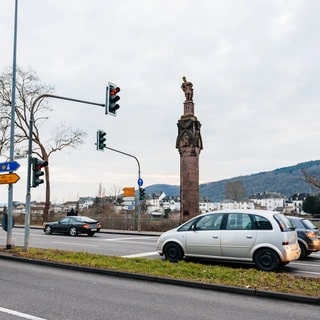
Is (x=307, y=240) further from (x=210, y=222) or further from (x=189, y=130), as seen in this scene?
(x=189, y=130)

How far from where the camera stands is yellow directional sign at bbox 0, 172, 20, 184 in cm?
1300

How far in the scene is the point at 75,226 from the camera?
974 inches

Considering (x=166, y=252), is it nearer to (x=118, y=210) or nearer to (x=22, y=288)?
(x=22, y=288)

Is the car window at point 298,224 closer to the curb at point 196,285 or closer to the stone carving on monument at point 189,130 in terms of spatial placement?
the curb at point 196,285

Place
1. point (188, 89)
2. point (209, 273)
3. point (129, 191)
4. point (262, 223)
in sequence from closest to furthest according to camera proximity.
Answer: point (209, 273)
point (262, 223)
point (188, 89)
point (129, 191)

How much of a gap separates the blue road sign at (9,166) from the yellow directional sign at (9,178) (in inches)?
8.0

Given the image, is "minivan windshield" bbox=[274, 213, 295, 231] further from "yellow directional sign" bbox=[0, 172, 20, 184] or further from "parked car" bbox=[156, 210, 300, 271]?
"yellow directional sign" bbox=[0, 172, 20, 184]

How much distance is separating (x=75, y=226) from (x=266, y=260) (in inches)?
657

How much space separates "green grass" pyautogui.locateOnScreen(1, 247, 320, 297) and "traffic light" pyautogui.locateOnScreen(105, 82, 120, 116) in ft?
15.3

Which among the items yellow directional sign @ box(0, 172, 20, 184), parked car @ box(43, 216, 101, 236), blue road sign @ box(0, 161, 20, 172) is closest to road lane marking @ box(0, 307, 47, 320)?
yellow directional sign @ box(0, 172, 20, 184)

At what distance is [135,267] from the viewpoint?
9812mm

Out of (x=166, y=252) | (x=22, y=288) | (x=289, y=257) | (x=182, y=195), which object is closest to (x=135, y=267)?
(x=166, y=252)

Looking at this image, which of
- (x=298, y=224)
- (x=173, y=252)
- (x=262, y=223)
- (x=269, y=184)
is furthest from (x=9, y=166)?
(x=269, y=184)

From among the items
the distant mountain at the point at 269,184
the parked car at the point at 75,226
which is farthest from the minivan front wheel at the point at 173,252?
the distant mountain at the point at 269,184
